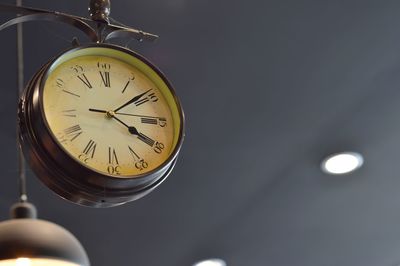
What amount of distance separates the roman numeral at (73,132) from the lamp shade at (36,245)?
0.59 m

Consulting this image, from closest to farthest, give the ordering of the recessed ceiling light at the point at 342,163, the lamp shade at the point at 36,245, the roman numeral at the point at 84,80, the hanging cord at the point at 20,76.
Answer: the roman numeral at the point at 84,80, the lamp shade at the point at 36,245, the hanging cord at the point at 20,76, the recessed ceiling light at the point at 342,163

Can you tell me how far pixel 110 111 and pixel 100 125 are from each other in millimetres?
45

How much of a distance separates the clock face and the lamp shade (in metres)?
0.58

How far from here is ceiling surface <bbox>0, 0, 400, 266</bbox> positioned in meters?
2.57

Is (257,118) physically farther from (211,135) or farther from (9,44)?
(9,44)

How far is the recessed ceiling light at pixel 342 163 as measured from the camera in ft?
11.7

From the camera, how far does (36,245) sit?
1.89 metres

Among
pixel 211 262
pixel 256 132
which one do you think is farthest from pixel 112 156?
pixel 211 262

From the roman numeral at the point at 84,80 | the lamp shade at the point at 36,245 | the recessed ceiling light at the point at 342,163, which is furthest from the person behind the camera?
the recessed ceiling light at the point at 342,163

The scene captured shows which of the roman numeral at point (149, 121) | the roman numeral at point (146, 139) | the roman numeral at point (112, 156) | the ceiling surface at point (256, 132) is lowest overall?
the roman numeral at point (112, 156)

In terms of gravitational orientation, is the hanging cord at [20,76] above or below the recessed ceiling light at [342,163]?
below

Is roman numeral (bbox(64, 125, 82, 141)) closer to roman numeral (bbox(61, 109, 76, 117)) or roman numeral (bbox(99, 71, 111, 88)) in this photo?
roman numeral (bbox(61, 109, 76, 117))

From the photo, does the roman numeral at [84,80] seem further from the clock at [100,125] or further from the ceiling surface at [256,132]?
the ceiling surface at [256,132]

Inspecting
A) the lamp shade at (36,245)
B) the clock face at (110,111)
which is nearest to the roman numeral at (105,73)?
the clock face at (110,111)
